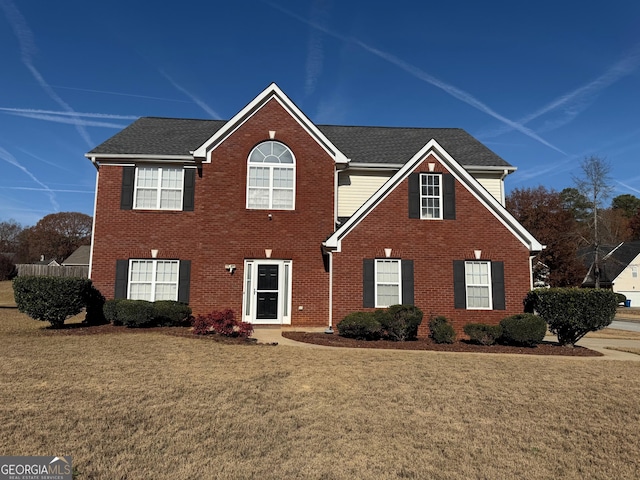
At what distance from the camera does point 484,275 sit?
14.3 meters

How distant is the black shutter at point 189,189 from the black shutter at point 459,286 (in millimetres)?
10202

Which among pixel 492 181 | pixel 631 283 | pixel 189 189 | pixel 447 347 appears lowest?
pixel 447 347

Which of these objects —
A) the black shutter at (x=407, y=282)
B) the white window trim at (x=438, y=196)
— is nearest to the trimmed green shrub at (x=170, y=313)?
the black shutter at (x=407, y=282)

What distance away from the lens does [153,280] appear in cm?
1606

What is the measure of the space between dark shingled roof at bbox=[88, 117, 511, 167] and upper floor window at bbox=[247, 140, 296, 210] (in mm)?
2969

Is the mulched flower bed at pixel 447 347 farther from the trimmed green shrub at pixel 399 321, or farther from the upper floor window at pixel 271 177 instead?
the upper floor window at pixel 271 177

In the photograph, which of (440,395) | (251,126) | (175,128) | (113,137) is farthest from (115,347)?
(175,128)

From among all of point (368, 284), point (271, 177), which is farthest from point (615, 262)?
point (271, 177)

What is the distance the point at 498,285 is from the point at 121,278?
44.8 feet

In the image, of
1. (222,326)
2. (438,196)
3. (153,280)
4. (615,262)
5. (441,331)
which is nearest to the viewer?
(222,326)

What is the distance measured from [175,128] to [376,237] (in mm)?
11372

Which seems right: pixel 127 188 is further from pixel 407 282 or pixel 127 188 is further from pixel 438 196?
pixel 438 196

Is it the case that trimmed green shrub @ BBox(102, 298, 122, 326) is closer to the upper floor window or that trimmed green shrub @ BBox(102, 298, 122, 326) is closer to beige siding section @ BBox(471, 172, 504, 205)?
the upper floor window

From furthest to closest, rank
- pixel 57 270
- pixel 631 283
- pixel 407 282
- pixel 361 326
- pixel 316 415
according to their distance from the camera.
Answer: pixel 631 283, pixel 57 270, pixel 407 282, pixel 361 326, pixel 316 415
